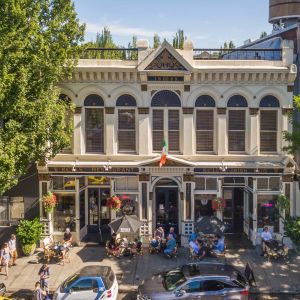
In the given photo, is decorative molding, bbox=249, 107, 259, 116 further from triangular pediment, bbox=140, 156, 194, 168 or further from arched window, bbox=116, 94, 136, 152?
arched window, bbox=116, 94, 136, 152

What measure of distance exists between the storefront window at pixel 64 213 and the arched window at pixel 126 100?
18.5ft

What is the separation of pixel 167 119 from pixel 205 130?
209cm

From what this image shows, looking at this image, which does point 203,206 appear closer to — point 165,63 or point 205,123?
point 205,123

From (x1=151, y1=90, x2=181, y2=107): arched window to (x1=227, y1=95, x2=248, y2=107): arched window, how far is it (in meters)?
2.68

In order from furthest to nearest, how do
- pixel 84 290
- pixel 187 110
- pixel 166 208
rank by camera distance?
1. pixel 166 208
2. pixel 187 110
3. pixel 84 290

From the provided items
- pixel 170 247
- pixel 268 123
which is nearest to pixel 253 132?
pixel 268 123

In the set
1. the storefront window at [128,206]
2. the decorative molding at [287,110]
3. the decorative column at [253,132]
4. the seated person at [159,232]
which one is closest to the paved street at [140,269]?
the seated person at [159,232]

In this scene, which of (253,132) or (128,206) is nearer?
(253,132)

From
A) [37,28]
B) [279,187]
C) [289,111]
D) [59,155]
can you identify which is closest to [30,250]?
[59,155]

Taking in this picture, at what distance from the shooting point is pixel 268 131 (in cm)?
2361

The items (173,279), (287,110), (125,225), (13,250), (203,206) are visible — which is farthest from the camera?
(203,206)

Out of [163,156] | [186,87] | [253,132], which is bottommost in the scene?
[163,156]

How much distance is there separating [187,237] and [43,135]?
31.1ft

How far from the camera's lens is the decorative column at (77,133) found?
23516mm
